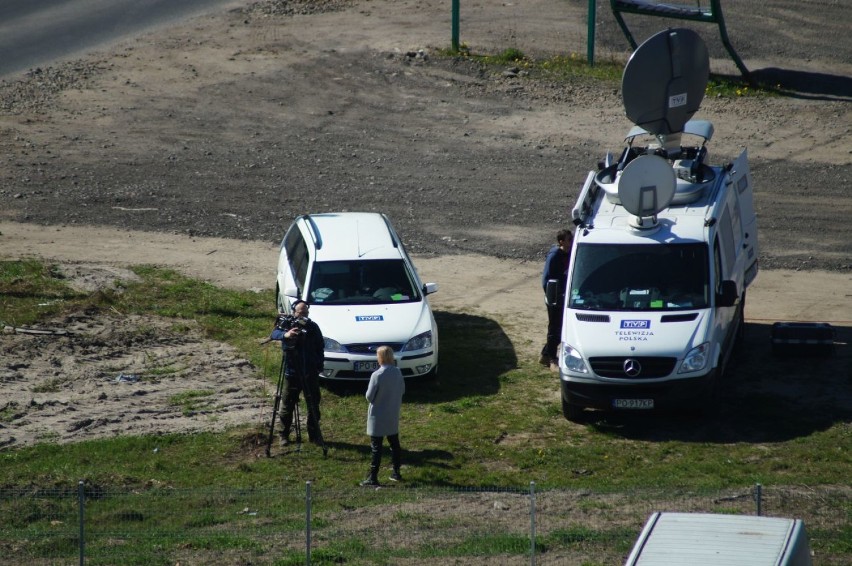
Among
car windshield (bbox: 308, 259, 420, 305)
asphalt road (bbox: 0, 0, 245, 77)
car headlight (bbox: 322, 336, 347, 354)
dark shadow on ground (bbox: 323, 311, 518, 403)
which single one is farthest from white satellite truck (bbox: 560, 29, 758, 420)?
asphalt road (bbox: 0, 0, 245, 77)

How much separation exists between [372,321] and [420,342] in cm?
76

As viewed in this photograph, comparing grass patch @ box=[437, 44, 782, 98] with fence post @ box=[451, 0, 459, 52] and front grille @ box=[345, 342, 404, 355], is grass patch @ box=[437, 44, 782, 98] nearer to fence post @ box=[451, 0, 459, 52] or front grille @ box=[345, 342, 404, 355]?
fence post @ box=[451, 0, 459, 52]

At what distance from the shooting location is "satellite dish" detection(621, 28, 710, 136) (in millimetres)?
18391

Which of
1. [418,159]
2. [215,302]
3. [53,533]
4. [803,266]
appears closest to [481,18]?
[418,159]

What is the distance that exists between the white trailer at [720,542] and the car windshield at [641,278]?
737cm

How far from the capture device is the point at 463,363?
734 inches

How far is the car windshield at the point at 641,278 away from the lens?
53.6 ft

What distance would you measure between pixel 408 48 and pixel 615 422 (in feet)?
67.5

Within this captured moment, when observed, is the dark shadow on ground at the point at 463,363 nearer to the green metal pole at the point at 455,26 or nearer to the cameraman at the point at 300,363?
the cameraman at the point at 300,363

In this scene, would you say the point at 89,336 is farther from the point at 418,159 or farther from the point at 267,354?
Answer: the point at 418,159

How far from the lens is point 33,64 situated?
109ft

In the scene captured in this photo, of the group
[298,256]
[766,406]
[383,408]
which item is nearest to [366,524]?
[383,408]

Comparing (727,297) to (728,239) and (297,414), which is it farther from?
(297,414)

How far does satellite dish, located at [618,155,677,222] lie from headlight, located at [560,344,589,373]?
2.13 meters
